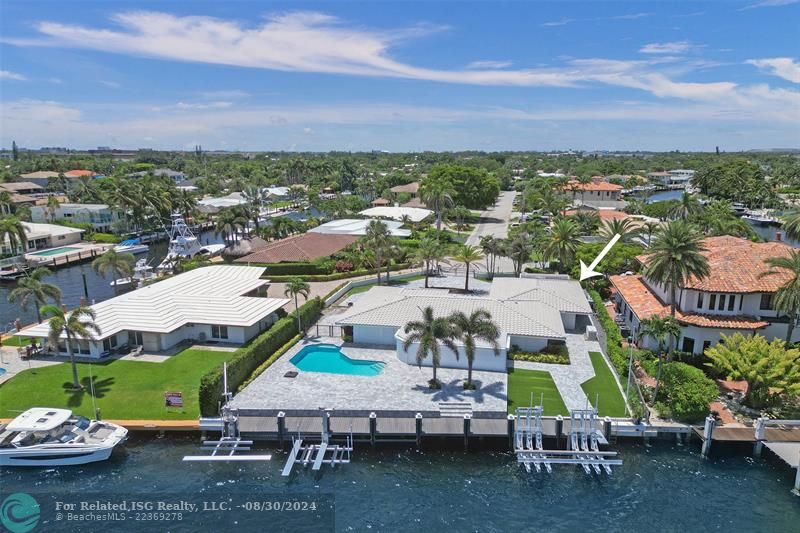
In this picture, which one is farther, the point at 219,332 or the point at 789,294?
the point at 219,332

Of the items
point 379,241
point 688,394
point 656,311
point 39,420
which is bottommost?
point 39,420

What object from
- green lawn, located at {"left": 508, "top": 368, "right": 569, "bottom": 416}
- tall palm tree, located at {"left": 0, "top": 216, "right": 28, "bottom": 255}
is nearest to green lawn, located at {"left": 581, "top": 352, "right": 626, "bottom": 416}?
green lawn, located at {"left": 508, "top": 368, "right": 569, "bottom": 416}

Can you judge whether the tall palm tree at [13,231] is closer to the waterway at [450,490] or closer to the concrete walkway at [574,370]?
the waterway at [450,490]

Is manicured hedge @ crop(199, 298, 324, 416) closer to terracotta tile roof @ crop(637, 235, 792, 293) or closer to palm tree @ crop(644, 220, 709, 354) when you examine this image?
palm tree @ crop(644, 220, 709, 354)

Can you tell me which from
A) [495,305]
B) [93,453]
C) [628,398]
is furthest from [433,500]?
[495,305]

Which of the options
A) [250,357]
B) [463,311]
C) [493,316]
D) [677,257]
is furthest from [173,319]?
[677,257]

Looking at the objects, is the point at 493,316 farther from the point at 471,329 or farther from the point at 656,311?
the point at 656,311
